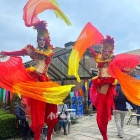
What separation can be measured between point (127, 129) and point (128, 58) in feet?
11.5

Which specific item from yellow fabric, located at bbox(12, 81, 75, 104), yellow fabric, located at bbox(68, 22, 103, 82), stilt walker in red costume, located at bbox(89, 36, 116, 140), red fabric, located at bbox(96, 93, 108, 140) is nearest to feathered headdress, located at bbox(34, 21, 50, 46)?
yellow fabric, located at bbox(68, 22, 103, 82)

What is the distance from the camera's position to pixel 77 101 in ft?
31.4

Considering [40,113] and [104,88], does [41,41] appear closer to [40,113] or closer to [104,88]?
[40,113]

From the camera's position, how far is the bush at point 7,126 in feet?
18.6

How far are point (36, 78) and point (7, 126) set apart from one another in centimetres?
271

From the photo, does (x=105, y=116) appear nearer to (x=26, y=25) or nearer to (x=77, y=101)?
(x=26, y=25)

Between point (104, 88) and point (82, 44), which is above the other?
point (82, 44)

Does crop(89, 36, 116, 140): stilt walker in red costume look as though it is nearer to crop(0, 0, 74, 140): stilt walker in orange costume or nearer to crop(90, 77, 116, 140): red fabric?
crop(90, 77, 116, 140): red fabric

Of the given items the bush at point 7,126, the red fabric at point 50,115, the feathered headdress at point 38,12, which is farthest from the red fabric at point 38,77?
the bush at point 7,126

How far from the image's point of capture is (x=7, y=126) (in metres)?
5.74

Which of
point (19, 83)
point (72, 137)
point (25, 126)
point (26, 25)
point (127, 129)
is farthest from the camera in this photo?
point (127, 129)

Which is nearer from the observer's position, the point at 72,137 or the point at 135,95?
the point at 135,95

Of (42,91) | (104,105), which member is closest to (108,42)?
(104,105)

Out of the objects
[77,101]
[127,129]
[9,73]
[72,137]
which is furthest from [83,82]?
[9,73]
